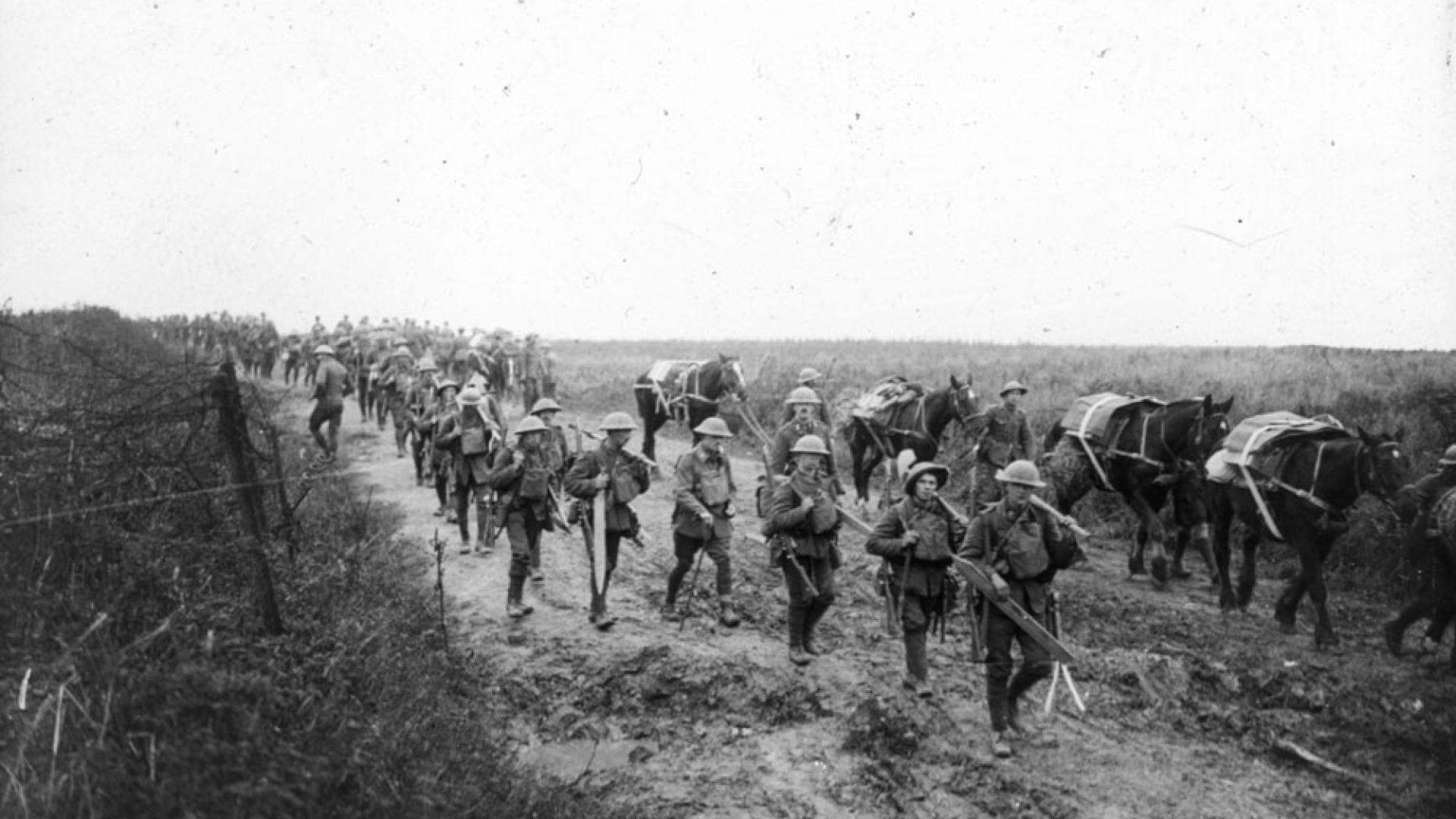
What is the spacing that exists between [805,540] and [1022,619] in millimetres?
1956

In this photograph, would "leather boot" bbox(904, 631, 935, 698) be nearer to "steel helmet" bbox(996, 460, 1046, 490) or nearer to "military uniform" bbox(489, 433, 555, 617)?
"steel helmet" bbox(996, 460, 1046, 490)

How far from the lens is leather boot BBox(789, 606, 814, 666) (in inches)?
284

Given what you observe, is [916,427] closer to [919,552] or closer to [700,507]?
[700,507]

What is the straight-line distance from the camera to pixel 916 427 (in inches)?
461

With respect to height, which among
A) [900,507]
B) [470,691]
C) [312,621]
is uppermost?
[900,507]

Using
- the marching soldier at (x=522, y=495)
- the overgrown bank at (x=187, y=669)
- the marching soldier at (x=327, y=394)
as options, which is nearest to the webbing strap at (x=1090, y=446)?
the marching soldier at (x=522, y=495)

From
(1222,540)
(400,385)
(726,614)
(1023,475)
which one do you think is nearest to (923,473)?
(1023,475)

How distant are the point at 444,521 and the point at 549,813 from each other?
753 centimetres

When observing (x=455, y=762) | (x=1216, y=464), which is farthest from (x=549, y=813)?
(x=1216, y=464)

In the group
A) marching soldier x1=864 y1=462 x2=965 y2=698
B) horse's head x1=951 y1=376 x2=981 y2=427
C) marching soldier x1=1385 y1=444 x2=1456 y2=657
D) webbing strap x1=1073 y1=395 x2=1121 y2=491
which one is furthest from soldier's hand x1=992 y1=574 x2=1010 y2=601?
horse's head x1=951 y1=376 x2=981 y2=427

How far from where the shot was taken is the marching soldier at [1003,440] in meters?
9.56

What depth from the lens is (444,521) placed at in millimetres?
11477

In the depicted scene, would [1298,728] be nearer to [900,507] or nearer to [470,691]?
[900,507]

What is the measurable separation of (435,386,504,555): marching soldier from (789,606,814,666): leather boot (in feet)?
13.2
